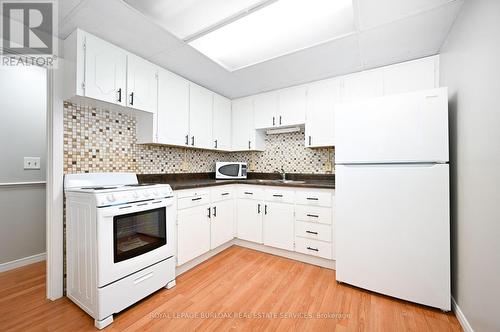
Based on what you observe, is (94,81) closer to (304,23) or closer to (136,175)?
(136,175)

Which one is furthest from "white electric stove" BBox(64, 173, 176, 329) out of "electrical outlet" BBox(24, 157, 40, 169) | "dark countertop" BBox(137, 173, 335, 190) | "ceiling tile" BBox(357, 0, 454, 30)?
"ceiling tile" BBox(357, 0, 454, 30)

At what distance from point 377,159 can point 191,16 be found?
6.12ft

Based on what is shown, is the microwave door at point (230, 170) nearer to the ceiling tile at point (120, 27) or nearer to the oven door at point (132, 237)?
the oven door at point (132, 237)

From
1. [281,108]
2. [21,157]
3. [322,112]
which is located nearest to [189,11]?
[281,108]

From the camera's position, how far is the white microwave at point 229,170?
3.22 meters

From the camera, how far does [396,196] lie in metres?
1.68

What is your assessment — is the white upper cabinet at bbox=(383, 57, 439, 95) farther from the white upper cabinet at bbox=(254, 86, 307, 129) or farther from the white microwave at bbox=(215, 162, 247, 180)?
the white microwave at bbox=(215, 162, 247, 180)

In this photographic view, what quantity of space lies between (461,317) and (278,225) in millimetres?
1598

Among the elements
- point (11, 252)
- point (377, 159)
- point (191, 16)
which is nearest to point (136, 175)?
point (11, 252)

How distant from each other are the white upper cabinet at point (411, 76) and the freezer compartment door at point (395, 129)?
644 millimetres

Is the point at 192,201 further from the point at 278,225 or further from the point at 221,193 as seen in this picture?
the point at 278,225

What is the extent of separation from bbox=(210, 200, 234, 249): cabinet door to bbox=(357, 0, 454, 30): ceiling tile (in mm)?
2282

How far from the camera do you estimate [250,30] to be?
1.77 meters

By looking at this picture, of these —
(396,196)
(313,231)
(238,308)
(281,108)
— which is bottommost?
(238,308)
